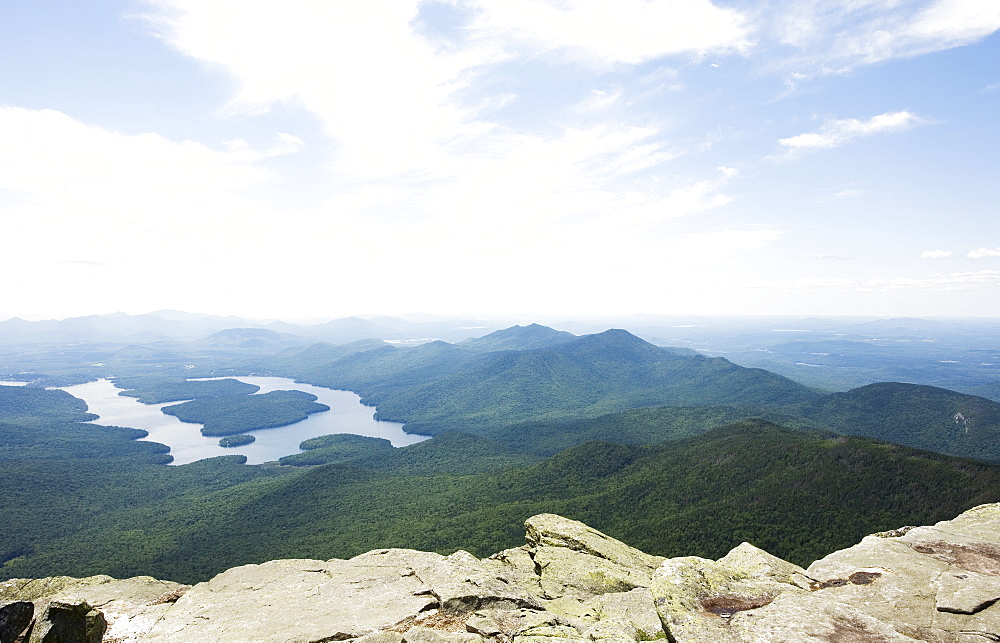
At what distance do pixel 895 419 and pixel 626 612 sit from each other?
237250 mm

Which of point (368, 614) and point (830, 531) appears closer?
point (368, 614)

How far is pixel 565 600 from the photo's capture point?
21141 millimetres

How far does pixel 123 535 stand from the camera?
351 ft

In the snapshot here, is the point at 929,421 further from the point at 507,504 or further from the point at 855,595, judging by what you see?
the point at 855,595

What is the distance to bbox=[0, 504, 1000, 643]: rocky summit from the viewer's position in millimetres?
13250

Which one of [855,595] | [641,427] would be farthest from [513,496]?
[855,595]

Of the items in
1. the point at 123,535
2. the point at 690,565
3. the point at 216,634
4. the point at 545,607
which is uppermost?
the point at 690,565

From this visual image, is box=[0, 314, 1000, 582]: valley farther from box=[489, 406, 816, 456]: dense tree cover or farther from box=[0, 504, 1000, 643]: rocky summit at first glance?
box=[0, 504, 1000, 643]: rocky summit

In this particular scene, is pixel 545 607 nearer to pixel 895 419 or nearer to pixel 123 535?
pixel 123 535

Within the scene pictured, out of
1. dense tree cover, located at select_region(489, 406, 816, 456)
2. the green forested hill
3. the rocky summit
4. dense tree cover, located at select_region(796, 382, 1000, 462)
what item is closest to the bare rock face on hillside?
the rocky summit

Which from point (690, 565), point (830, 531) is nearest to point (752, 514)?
point (830, 531)

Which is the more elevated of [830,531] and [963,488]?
[963,488]

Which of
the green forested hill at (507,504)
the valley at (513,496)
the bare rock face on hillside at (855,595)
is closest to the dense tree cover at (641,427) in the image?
the valley at (513,496)

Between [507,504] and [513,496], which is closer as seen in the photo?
[507,504]
